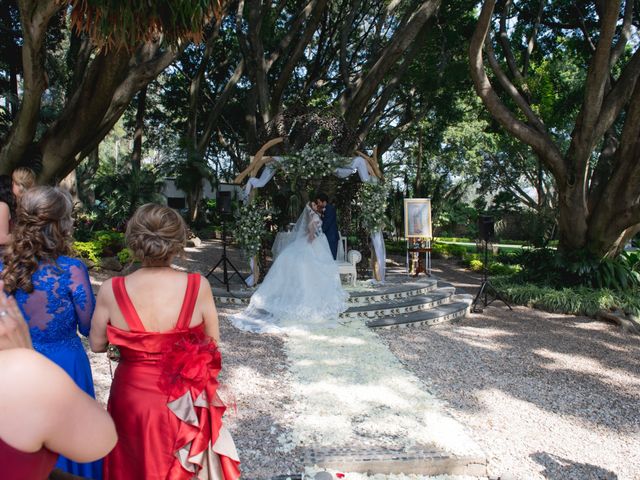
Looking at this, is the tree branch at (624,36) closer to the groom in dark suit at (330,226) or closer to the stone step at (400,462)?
the groom in dark suit at (330,226)

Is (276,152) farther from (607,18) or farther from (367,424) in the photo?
(367,424)

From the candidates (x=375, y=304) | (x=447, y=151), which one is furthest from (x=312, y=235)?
(x=447, y=151)

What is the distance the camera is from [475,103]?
20.0 metres

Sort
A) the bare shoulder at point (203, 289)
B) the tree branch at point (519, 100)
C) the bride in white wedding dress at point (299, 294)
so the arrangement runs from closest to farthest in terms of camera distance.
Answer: the bare shoulder at point (203, 289)
the bride in white wedding dress at point (299, 294)
the tree branch at point (519, 100)

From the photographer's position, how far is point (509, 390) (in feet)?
17.8

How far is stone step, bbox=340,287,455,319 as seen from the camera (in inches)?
339

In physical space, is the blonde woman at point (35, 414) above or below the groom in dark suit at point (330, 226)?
below

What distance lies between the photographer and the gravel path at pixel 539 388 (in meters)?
3.96

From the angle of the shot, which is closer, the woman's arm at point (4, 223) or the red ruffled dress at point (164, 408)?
the red ruffled dress at point (164, 408)

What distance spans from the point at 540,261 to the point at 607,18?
5.72 meters

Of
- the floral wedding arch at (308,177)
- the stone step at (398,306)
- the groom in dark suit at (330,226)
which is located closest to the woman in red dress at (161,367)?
the stone step at (398,306)

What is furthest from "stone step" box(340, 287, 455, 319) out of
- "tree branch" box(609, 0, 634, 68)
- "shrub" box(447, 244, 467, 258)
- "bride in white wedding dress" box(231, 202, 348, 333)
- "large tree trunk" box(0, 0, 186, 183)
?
"shrub" box(447, 244, 467, 258)

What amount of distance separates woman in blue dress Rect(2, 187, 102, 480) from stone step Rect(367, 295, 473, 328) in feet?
19.7

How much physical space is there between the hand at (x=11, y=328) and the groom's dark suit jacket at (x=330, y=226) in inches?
381
